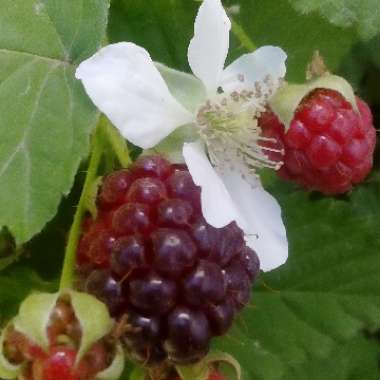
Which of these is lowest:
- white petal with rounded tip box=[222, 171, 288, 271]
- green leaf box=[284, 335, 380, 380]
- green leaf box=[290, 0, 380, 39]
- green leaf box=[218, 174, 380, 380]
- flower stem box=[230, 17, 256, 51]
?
green leaf box=[284, 335, 380, 380]

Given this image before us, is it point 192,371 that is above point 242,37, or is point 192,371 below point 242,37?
below

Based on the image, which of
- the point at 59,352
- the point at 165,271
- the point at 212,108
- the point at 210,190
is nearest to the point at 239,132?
the point at 212,108

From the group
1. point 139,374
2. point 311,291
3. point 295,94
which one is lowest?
point 311,291

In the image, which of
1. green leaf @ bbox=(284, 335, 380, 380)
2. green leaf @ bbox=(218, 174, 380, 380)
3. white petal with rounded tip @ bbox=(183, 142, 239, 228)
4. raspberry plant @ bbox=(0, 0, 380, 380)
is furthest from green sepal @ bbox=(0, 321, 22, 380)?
green leaf @ bbox=(284, 335, 380, 380)

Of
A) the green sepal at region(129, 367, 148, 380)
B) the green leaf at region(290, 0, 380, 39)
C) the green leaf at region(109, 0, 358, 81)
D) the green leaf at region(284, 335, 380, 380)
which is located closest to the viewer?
the green sepal at region(129, 367, 148, 380)

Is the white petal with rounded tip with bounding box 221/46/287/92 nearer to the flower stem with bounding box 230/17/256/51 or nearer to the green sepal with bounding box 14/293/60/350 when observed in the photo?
the flower stem with bounding box 230/17/256/51

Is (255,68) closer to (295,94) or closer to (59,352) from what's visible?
(295,94)
